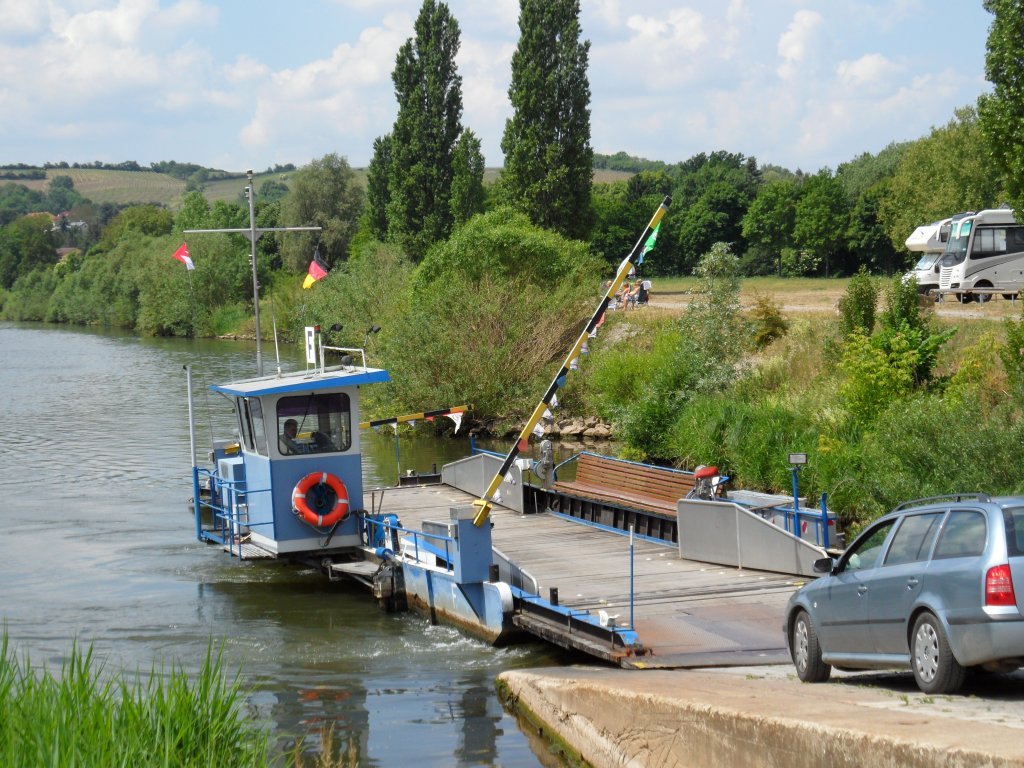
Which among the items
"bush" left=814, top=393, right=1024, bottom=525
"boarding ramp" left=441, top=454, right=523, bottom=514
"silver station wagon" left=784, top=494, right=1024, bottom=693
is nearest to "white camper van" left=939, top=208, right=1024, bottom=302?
"bush" left=814, top=393, right=1024, bottom=525

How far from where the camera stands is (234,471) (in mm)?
20891

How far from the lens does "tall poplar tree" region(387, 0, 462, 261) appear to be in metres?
67.1

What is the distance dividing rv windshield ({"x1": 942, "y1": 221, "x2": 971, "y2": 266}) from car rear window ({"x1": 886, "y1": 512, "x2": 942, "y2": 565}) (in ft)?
100

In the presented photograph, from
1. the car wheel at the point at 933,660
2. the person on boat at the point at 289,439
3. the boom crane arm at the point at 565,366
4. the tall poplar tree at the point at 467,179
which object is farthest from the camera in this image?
the tall poplar tree at the point at 467,179

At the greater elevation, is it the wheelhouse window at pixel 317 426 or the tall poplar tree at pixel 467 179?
the tall poplar tree at pixel 467 179

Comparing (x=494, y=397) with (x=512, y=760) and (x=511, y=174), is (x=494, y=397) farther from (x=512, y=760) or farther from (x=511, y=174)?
(x=512, y=760)

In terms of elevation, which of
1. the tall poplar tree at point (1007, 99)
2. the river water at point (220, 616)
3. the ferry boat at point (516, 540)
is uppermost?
the tall poplar tree at point (1007, 99)

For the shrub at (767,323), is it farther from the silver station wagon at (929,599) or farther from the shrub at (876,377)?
the silver station wagon at (929,599)

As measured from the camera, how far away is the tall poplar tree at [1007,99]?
2692cm

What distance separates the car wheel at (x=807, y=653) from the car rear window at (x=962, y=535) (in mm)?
1935

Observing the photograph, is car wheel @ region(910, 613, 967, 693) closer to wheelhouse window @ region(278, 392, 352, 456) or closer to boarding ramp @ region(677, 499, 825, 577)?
boarding ramp @ region(677, 499, 825, 577)

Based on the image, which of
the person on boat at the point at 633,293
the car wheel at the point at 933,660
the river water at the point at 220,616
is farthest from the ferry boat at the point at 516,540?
the car wheel at the point at 933,660

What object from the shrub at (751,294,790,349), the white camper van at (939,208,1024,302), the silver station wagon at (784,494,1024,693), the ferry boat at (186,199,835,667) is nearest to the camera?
the silver station wagon at (784,494,1024,693)

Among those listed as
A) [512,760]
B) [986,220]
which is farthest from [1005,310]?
[512,760]
